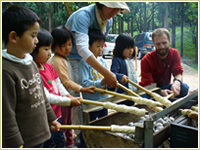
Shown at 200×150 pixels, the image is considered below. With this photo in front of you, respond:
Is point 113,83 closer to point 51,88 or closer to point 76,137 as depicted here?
point 51,88

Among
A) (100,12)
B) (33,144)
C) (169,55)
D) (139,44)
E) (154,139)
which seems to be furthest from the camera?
(139,44)

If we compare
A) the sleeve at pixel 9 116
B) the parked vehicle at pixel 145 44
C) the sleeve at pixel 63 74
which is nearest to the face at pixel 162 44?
the sleeve at pixel 63 74

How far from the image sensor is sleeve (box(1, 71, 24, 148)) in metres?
1.10

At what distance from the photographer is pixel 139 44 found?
12500mm

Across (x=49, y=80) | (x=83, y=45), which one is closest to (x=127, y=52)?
(x=83, y=45)

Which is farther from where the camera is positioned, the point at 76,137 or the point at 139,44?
the point at 139,44

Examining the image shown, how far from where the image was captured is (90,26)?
257 centimetres

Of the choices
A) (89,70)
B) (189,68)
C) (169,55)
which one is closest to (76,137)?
(89,70)

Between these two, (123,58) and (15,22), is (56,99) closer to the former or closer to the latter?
(15,22)

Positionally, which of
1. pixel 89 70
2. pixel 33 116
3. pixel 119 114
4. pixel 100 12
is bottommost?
pixel 119 114

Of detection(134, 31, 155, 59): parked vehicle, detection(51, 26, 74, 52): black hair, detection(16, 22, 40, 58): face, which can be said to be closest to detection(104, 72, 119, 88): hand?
detection(51, 26, 74, 52): black hair

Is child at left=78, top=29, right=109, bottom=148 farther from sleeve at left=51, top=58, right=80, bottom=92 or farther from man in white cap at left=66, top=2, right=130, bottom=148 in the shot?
sleeve at left=51, top=58, right=80, bottom=92

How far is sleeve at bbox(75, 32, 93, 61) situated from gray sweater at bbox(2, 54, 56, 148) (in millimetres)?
890

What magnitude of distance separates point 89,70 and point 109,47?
10.7 meters
